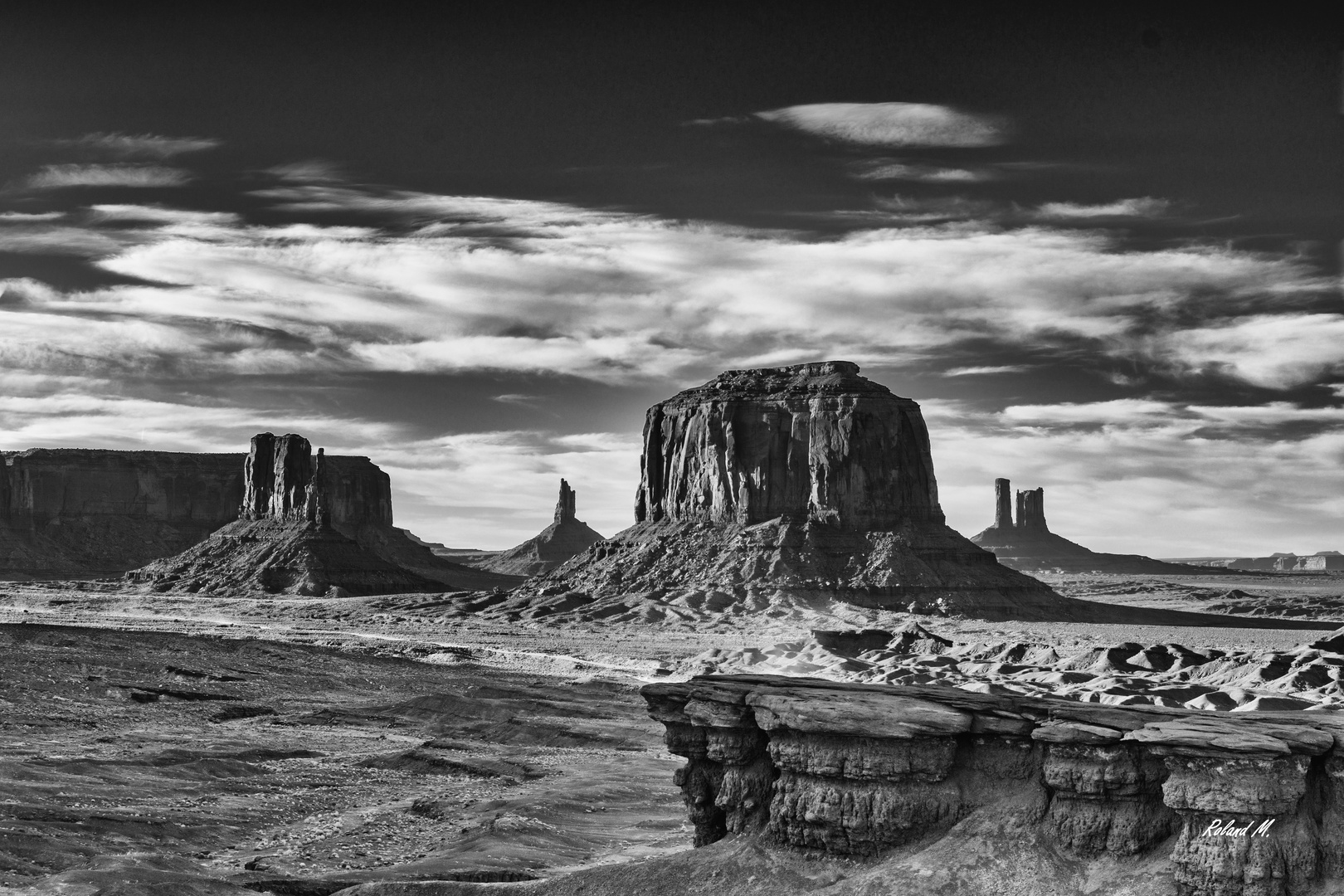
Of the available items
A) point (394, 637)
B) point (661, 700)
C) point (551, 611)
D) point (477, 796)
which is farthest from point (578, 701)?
point (551, 611)

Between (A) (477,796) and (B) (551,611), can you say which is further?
(B) (551,611)

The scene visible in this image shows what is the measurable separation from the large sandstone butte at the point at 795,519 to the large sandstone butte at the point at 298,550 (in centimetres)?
2965

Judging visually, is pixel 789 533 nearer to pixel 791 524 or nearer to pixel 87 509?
pixel 791 524

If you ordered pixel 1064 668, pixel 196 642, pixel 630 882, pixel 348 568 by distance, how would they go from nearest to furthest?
pixel 630 882, pixel 1064 668, pixel 196 642, pixel 348 568

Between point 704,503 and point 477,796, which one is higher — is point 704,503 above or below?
above

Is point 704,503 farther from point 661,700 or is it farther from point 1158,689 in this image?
point 661,700

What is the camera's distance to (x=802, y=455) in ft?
373

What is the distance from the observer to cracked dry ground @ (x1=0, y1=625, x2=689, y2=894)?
69.4 feet

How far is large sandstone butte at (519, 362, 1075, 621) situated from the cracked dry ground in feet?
169

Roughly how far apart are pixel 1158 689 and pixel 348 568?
356 ft

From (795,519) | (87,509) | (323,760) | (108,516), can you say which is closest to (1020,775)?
(323,760)

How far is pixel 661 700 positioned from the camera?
18.0 meters

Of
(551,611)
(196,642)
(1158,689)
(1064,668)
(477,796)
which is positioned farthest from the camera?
(551,611)

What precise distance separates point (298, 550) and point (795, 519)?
6113 centimetres
